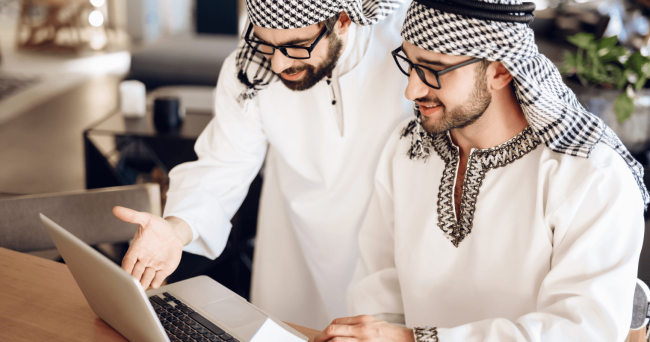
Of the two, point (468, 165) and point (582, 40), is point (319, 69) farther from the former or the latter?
point (582, 40)

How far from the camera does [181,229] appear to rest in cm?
146

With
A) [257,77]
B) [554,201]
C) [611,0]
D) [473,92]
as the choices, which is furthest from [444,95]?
[611,0]

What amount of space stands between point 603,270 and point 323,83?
901mm

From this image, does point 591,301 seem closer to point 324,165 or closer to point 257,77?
point 324,165

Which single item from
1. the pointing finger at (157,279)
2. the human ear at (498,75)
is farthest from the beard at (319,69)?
the pointing finger at (157,279)

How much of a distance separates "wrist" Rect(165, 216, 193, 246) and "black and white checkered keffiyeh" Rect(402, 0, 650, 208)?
759mm

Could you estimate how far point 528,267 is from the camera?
1214 mm

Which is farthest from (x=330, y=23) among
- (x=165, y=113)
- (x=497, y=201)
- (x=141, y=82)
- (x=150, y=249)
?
(x=141, y=82)

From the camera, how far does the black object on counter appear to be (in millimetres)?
2801

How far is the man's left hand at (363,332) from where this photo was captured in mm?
1077

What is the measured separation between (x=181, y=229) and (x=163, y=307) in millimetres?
307

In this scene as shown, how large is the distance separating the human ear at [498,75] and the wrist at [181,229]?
830 mm

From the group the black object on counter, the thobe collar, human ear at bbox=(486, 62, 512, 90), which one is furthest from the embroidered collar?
the black object on counter

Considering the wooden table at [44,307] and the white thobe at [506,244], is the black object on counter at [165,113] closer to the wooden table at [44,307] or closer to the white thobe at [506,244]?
the wooden table at [44,307]
